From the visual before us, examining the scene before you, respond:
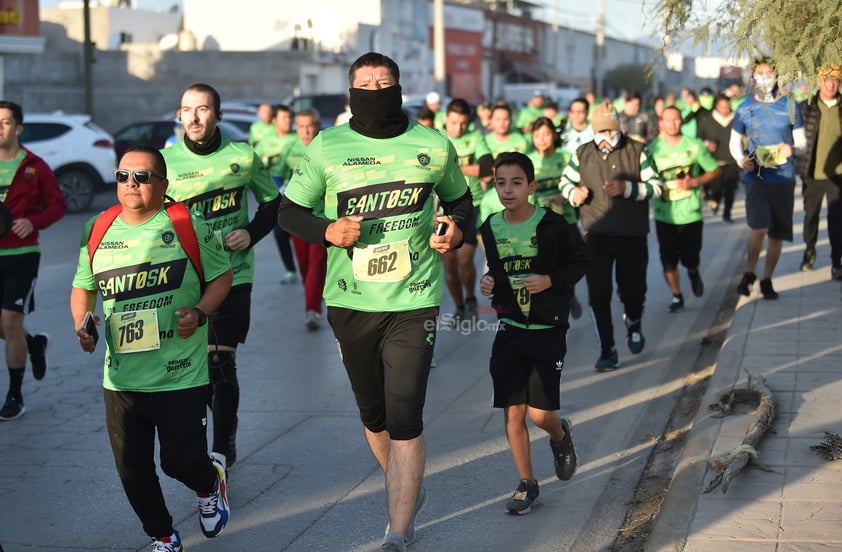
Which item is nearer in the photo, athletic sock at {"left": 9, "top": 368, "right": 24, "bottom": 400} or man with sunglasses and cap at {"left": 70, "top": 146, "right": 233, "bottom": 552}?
man with sunglasses and cap at {"left": 70, "top": 146, "right": 233, "bottom": 552}

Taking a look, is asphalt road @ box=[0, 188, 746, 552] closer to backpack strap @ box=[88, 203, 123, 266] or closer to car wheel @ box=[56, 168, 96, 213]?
backpack strap @ box=[88, 203, 123, 266]

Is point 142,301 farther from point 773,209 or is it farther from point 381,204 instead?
Answer: point 773,209

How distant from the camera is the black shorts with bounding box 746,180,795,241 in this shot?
11172mm

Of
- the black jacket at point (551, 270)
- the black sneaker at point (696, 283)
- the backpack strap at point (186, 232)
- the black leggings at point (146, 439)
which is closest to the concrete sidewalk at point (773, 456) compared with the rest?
the black jacket at point (551, 270)

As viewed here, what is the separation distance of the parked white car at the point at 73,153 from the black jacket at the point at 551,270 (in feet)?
57.4

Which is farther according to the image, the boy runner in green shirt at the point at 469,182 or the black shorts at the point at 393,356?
the boy runner in green shirt at the point at 469,182

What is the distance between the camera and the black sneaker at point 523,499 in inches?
230

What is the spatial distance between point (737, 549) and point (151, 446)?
239 centimetres

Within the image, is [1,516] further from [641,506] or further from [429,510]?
[641,506]

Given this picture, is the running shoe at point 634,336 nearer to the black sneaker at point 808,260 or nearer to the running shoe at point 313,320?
the running shoe at point 313,320

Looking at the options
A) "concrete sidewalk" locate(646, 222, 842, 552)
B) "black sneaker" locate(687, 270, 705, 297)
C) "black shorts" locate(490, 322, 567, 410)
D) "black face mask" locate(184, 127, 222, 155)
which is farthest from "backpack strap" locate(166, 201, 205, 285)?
"black sneaker" locate(687, 270, 705, 297)

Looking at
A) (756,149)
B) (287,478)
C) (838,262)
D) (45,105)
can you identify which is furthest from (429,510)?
(45,105)

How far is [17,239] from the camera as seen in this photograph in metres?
7.95

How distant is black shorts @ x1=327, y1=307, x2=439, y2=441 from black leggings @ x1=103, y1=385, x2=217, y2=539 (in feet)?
2.26
